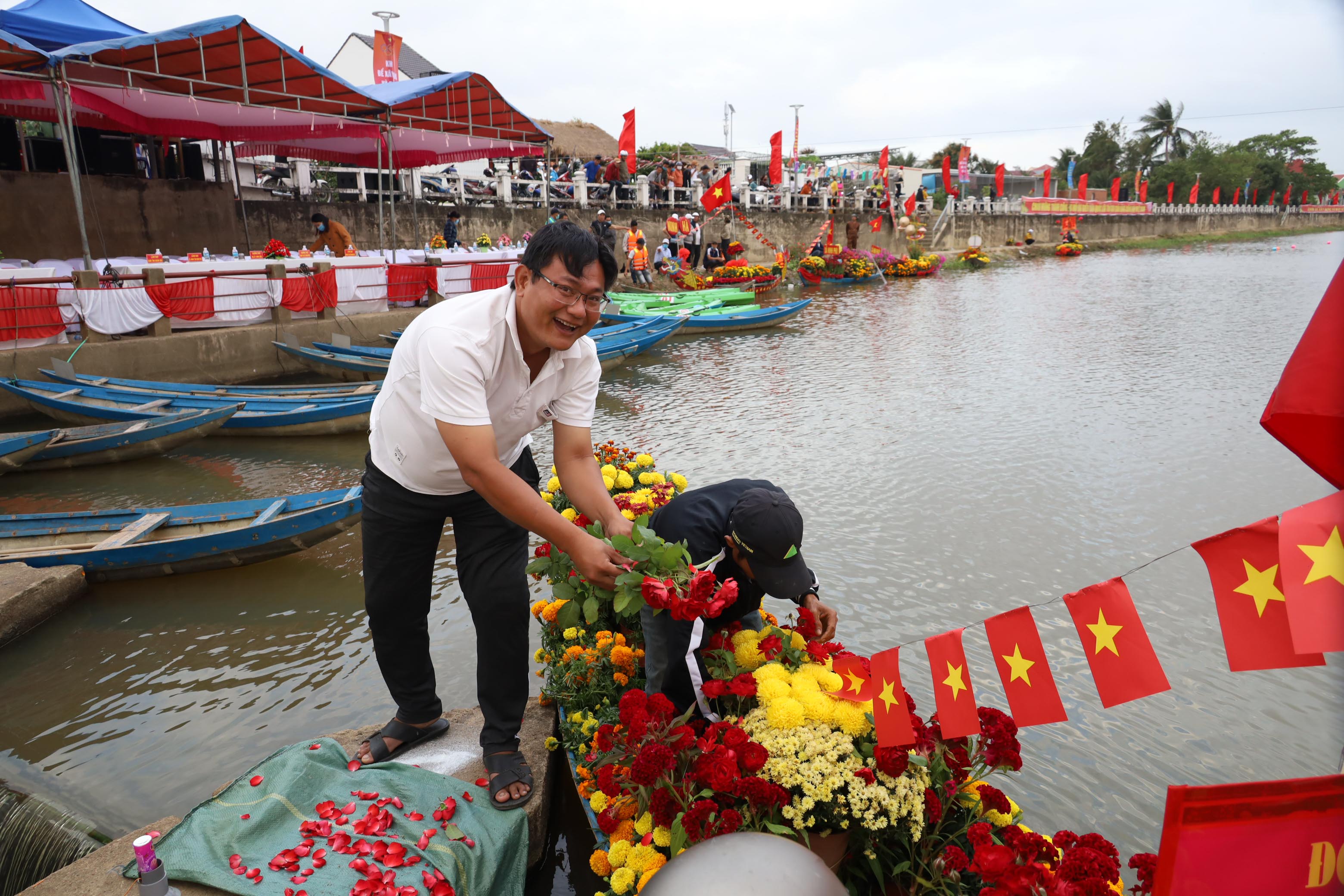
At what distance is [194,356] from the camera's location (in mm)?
10953

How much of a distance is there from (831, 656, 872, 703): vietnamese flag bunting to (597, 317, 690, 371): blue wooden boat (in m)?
9.51

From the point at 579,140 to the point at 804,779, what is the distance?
33.5 meters

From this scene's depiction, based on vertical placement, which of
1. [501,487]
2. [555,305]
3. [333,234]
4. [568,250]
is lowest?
[501,487]

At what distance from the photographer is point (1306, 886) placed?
1.31 meters

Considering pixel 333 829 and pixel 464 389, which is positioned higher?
pixel 464 389

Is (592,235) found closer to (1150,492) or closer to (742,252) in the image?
(1150,492)

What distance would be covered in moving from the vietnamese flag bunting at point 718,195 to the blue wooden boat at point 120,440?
1686 centimetres

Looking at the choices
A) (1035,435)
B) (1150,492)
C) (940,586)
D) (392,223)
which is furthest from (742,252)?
(940,586)

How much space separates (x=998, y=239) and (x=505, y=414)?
42.5 meters

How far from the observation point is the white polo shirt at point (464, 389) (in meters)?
2.25

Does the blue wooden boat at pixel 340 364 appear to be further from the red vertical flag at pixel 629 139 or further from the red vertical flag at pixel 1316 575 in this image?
the red vertical flag at pixel 629 139

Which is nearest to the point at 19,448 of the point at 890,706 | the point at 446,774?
the point at 446,774

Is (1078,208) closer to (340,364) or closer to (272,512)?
(340,364)

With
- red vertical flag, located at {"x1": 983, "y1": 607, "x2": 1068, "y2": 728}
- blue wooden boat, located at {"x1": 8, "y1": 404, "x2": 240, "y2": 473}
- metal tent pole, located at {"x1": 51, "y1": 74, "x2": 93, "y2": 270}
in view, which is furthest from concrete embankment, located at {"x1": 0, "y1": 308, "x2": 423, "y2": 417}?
red vertical flag, located at {"x1": 983, "y1": 607, "x2": 1068, "y2": 728}
